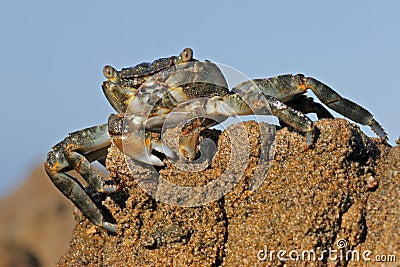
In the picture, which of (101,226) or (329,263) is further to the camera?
(101,226)

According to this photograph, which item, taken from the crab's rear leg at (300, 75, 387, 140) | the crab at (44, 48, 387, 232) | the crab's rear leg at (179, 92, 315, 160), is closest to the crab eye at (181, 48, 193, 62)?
the crab at (44, 48, 387, 232)

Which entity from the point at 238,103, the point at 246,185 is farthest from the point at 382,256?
the point at 238,103

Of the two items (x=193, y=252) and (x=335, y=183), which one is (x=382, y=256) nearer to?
(x=335, y=183)

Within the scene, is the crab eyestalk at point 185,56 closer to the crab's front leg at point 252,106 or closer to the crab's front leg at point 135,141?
the crab's front leg at point 252,106

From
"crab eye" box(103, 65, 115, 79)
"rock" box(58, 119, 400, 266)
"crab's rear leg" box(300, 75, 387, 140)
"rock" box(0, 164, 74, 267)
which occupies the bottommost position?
"rock" box(58, 119, 400, 266)

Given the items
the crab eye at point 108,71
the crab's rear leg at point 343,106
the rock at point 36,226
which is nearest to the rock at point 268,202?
the crab's rear leg at point 343,106

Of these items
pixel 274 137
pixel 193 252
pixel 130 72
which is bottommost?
pixel 193 252

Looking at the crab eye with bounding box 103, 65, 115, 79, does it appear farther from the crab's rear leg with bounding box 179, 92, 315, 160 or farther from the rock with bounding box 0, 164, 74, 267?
the rock with bounding box 0, 164, 74, 267
